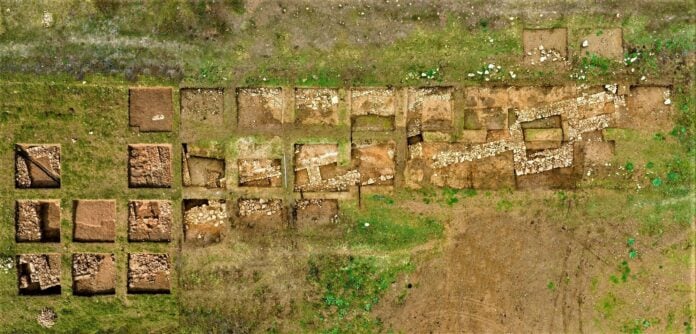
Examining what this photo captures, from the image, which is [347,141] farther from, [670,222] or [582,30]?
[670,222]

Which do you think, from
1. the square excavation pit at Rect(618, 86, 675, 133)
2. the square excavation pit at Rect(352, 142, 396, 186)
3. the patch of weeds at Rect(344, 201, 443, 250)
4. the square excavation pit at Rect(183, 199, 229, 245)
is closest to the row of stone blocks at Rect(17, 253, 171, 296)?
the square excavation pit at Rect(183, 199, 229, 245)

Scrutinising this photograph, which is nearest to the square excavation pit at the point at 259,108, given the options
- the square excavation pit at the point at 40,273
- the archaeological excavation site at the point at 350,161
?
the archaeological excavation site at the point at 350,161

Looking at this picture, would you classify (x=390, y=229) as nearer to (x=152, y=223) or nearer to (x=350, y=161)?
(x=350, y=161)

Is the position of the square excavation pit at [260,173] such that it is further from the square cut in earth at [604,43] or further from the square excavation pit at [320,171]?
the square cut in earth at [604,43]

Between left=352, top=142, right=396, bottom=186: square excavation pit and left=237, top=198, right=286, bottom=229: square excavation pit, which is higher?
left=352, top=142, right=396, bottom=186: square excavation pit

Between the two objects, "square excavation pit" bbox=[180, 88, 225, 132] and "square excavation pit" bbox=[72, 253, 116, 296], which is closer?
"square excavation pit" bbox=[180, 88, 225, 132]

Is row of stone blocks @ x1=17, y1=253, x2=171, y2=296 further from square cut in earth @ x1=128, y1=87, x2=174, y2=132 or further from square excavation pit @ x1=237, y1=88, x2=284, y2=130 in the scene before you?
square excavation pit @ x1=237, y1=88, x2=284, y2=130
